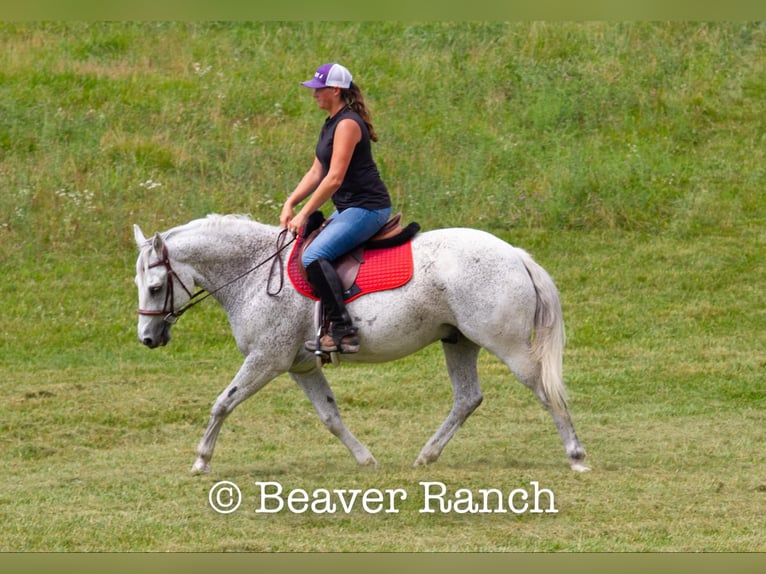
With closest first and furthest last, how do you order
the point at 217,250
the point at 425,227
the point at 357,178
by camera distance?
1. the point at 357,178
2. the point at 217,250
3. the point at 425,227

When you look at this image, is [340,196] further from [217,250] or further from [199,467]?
[199,467]

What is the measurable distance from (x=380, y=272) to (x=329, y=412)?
1.12 meters

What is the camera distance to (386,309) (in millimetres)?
9086

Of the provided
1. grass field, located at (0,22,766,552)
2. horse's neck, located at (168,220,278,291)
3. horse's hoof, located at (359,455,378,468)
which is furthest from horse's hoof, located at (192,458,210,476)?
horse's neck, located at (168,220,278,291)

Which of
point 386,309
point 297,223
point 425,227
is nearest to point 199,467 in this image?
point 386,309

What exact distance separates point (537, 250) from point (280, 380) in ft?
16.5

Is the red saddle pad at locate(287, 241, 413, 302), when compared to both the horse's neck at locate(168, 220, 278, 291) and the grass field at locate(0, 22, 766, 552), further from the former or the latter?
the grass field at locate(0, 22, 766, 552)

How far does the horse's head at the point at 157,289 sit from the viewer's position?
9.16m

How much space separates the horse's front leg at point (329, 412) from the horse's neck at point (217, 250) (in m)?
0.92

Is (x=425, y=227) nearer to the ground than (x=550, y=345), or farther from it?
nearer to the ground

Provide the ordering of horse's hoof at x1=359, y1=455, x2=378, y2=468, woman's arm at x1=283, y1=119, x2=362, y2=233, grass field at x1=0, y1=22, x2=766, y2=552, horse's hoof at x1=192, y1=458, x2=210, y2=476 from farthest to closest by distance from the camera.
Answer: horse's hoof at x1=359, y1=455, x2=378, y2=468 → horse's hoof at x1=192, y1=458, x2=210, y2=476 → woman's arm at x1=283, y1=119, x2=362, y2=233 → grass field at x1=0, y1=22, x2=766, y2=552

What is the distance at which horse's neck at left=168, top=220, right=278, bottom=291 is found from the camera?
930 centimetres

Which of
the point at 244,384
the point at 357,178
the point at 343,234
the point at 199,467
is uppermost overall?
the point at 357,178

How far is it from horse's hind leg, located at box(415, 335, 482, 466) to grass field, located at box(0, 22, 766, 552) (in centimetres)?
36
